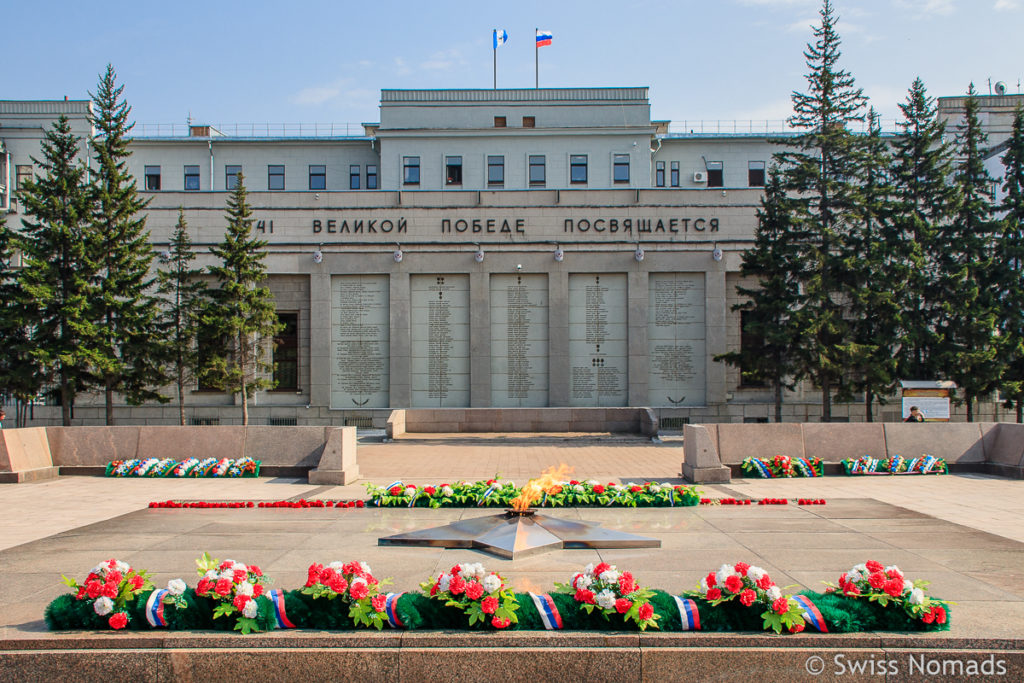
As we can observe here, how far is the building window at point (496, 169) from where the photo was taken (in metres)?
39.2

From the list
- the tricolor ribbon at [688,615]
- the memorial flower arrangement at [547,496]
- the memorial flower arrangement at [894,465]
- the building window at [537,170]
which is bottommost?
the memorial flower arrangement at [894,465]

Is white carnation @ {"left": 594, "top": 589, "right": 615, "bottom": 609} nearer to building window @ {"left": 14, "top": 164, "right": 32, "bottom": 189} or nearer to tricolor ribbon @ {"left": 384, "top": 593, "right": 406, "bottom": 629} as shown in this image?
tricolor ribbon @ {"left": 384, "top": 593, "right": 406, "bottom": 629}

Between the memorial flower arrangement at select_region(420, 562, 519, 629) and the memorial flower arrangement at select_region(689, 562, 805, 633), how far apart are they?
5.09ft

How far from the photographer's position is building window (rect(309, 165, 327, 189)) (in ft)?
137

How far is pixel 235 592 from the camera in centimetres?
587

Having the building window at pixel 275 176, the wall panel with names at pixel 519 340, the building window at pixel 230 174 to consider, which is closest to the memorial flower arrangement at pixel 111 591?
the wall panel with names at pixel 519 340

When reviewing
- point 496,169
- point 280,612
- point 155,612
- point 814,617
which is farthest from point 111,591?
point 496,169

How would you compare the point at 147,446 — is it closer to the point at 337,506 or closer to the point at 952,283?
the point at 337,506

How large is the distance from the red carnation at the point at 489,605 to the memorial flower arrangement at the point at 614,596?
64 cm

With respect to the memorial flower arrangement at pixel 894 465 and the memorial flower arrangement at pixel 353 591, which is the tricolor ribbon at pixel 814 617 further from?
the memorial flower arrangement at pixel 894 465

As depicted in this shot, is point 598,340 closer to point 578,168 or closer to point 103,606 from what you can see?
point 578,168

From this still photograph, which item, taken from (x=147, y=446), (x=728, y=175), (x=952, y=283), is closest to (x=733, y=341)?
(x=952, y=283)

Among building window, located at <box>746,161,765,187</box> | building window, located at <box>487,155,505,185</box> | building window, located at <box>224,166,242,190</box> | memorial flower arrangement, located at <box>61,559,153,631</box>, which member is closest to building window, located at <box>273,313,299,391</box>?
building window, located at <box>487,155,505,185</box>

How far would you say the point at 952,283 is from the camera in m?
26.9
